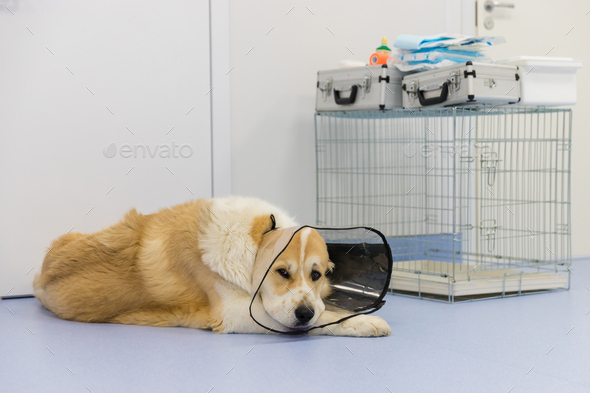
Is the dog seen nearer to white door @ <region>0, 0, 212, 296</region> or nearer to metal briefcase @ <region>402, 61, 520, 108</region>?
white door @ <region>0, 0, 212, 296</region>

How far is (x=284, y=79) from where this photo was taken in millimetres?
2906

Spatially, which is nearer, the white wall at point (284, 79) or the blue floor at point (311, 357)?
the blue floor at point (311, 357)

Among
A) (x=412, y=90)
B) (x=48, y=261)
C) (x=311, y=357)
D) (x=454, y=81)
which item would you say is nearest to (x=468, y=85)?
(x=454, y=81)

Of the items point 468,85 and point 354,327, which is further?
point 468,85

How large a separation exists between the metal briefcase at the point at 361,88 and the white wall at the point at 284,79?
0.92ft

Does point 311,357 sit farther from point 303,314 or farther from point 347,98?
point 347,98

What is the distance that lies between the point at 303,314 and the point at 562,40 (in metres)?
2.68

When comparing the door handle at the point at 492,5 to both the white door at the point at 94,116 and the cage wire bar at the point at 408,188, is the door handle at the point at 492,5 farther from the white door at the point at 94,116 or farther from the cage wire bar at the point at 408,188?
the white door at the point at 94,116

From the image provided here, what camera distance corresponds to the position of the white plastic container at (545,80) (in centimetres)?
233

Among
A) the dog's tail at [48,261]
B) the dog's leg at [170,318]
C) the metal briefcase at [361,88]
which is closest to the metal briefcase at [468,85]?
the metal briefcase at [361,88]

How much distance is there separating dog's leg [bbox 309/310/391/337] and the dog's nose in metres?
0.07

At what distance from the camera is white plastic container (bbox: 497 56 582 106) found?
2.33m

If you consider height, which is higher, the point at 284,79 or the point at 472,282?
the point at 284,79

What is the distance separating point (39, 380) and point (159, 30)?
1714 mm
